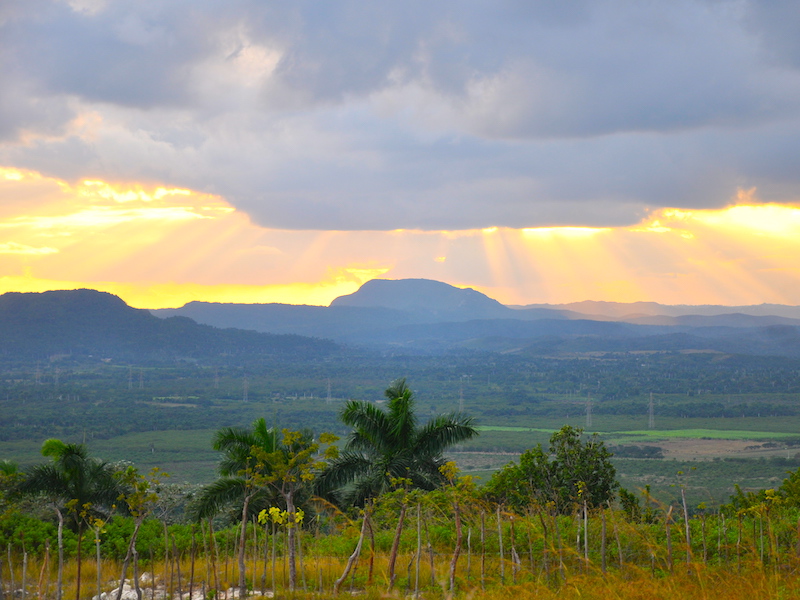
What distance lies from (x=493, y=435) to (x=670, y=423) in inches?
1601

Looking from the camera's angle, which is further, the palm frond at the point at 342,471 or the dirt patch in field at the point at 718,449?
the dirt patch in field at the point at 718,449

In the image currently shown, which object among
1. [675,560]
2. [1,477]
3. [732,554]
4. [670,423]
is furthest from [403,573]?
[670,423]

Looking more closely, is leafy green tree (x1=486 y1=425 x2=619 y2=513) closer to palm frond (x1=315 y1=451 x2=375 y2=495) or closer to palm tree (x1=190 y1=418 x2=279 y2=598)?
palm frond (x1=315 y1=451 x2=375 y2=495)

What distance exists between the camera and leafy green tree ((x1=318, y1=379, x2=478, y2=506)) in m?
24.5

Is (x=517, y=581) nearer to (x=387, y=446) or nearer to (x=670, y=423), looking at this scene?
(x=387, y=446)

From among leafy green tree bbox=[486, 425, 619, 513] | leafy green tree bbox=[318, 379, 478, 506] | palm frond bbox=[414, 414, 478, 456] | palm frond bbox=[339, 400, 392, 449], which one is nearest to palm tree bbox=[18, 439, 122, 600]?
leafy green tree bbox=[318, 379, 478, 506]

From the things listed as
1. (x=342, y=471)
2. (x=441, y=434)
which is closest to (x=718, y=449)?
(x=441, y=434)

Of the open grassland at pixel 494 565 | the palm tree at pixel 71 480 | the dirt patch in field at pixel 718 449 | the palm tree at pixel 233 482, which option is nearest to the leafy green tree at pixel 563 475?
the open grassland at pixel 494 565

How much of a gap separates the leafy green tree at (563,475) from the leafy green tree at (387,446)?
3538 millimetres

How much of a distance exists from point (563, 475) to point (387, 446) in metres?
5.91

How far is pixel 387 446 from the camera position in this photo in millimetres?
24844

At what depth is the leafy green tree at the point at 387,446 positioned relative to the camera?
24.5 metres

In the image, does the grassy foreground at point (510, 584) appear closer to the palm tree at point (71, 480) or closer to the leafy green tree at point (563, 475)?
the palm tree at point (71, 480)

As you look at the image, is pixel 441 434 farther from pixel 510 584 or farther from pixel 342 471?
pixel 510 584
